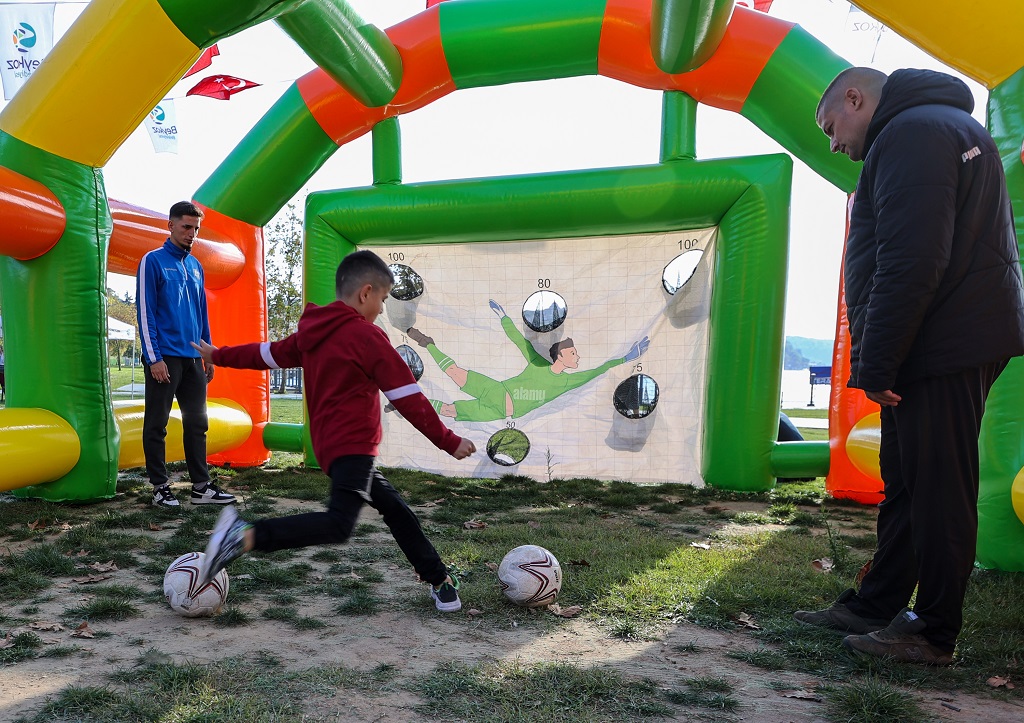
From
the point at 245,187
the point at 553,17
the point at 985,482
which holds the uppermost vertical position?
the point at 553,17

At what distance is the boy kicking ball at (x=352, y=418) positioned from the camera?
8.30 ft

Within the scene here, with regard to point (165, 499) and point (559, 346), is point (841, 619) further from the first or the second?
point (165, 499)

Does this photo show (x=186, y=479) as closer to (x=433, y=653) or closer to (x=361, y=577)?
(x=361, y=577)

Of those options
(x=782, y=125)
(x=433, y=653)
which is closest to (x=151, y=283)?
(x=433, y=653)

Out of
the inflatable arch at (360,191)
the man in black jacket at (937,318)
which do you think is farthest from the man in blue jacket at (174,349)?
the man in black jacket at (937,318)

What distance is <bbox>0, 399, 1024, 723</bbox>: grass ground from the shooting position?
1.94 m

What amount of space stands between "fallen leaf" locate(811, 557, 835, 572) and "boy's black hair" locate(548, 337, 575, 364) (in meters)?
2.82

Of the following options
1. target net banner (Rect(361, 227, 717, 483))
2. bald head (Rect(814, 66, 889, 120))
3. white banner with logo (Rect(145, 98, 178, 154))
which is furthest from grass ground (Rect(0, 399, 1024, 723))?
white banner with logo (Rect(145, 98, 178, 154))

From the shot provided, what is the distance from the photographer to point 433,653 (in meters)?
2.32

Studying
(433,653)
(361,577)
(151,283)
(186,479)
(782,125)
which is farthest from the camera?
(186,479)

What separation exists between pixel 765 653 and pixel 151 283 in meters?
4.08

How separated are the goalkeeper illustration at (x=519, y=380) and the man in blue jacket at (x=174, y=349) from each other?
1.84 m

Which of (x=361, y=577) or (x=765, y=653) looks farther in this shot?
(x=361, y=577)

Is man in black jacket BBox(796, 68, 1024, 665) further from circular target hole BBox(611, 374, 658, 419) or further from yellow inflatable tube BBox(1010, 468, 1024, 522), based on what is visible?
circular target hole BBox(611, 374, 658, 419)
